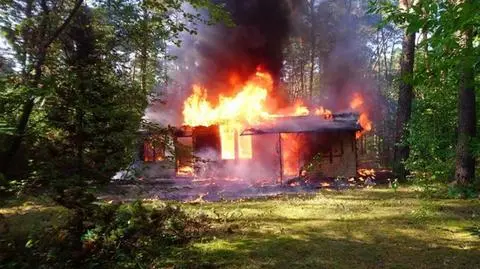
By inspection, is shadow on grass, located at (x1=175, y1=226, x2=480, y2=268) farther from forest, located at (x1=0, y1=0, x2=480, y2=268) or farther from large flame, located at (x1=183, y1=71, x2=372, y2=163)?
large flame, located at (x1=183, y1=71, x2=372, y2=163)

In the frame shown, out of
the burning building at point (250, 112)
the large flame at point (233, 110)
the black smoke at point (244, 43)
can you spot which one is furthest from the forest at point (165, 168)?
the black smoke at point (244, 43)

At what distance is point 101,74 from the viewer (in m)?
6.67

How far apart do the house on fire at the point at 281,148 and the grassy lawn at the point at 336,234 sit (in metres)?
Answer: 7.79

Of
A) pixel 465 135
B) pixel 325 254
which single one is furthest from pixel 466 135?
pixel 325 254

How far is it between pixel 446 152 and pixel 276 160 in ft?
35.8

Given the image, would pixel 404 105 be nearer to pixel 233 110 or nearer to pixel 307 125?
pixel 307 125

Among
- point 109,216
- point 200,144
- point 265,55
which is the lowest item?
point 109,216

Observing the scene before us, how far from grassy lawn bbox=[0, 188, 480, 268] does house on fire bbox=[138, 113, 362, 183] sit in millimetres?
7795

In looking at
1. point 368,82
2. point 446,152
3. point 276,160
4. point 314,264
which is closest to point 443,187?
point 446,152

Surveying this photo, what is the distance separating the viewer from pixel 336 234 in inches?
314

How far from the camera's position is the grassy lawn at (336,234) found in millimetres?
6273

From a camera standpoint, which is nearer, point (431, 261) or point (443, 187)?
point (431, 261)

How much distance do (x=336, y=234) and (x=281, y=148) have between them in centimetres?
1471

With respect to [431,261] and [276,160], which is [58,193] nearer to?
[431,261]
